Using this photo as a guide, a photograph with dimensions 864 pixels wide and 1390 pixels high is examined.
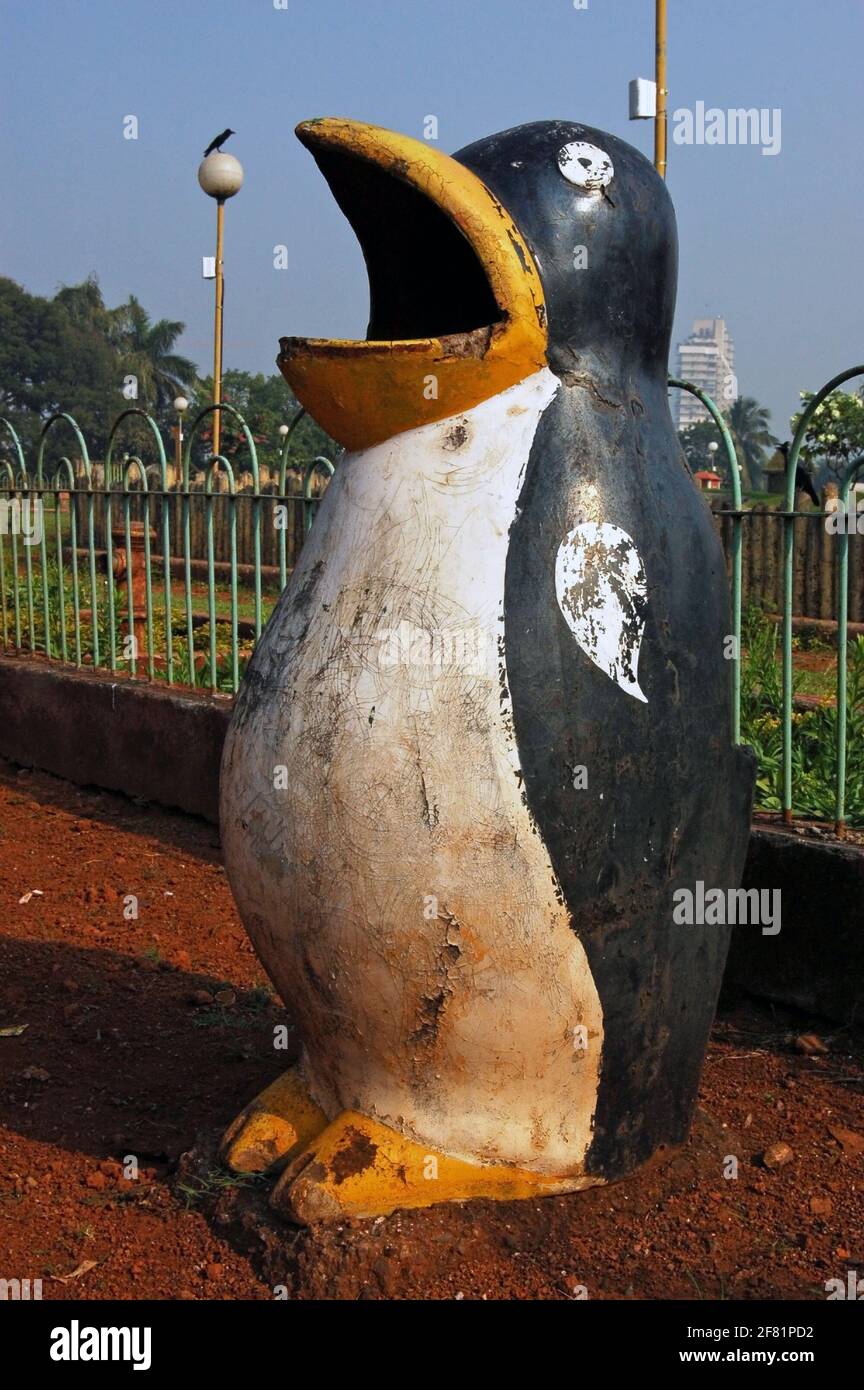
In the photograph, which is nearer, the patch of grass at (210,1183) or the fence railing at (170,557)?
the patch of grass at (210,1183)

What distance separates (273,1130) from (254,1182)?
103 millimetres

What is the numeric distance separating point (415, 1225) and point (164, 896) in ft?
9.30

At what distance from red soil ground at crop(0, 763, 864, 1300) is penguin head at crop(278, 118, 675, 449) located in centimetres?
148

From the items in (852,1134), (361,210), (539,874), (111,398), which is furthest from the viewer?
(111,398)

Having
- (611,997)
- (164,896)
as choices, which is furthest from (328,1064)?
(164,896)

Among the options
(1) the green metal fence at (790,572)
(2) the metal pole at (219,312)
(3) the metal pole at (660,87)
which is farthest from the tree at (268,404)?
(1) the green metal fence at (790,572)

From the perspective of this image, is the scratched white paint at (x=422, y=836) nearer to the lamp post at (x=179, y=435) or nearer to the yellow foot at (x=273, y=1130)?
the yellow foot at (x=273, y=1130)

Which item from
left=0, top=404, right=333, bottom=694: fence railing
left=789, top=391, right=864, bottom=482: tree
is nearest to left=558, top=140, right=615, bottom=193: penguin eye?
left=0, top=404, right=333, bottom=694: fence railing

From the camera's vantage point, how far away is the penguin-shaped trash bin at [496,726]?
101 inches

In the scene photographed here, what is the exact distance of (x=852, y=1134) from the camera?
334 cm

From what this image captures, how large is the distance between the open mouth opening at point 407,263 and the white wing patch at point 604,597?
514mm

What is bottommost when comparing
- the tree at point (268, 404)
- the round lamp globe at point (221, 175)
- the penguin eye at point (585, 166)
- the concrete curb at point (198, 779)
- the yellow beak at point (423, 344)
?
the concrete curb at point (198, 779)

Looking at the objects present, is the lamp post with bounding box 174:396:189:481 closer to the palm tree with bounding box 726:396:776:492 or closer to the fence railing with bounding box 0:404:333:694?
the fence railing with bounding box 0:404:333:694
